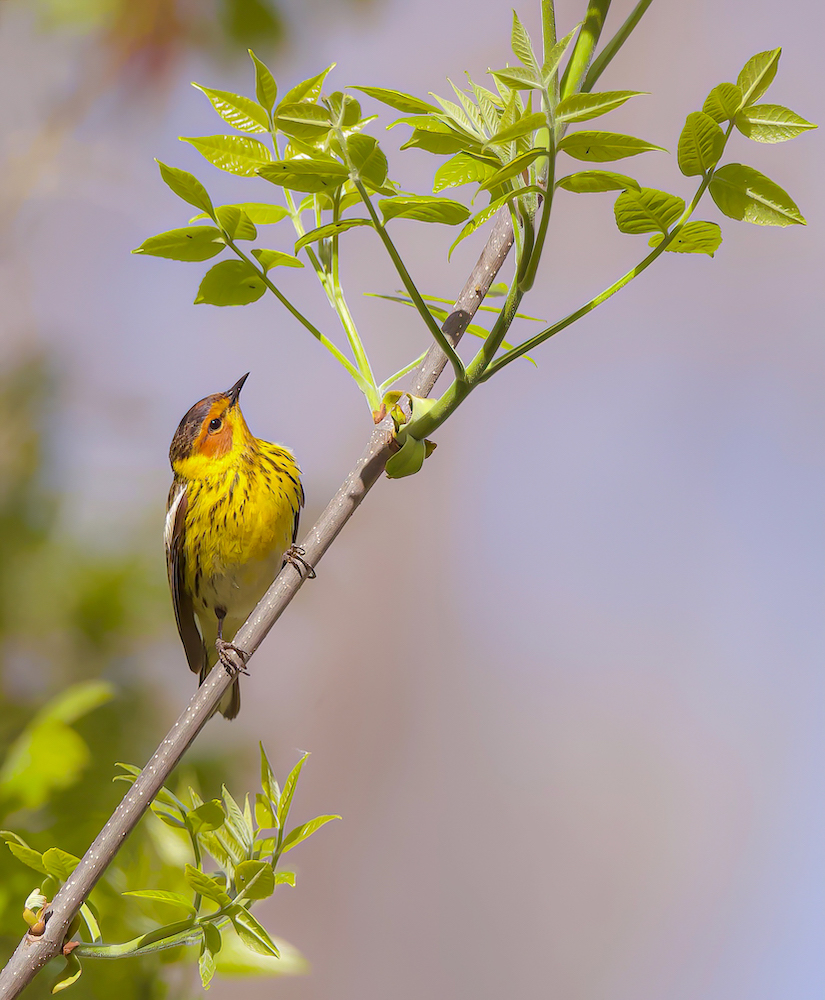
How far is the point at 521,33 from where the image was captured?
0.18 meters

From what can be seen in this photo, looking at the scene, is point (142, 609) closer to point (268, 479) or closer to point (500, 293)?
point (268, 479)

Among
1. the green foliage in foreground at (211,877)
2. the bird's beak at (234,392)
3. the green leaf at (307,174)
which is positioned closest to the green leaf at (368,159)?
the green leaf at (307,174)

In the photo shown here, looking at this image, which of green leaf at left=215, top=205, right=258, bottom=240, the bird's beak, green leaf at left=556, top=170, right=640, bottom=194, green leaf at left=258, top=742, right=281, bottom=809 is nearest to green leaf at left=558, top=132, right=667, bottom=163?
green leaf at left=556, top=170, right=640, bottom=194

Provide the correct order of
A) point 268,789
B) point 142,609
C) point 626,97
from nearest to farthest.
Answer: point 626,97, point 268,789, point 142,609

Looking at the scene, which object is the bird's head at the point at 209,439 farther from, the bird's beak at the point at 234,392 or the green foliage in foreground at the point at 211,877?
the green foliage in foreground at the point at 211,877

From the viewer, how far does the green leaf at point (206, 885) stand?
25cm

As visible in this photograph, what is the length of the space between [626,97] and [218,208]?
0.41 ft

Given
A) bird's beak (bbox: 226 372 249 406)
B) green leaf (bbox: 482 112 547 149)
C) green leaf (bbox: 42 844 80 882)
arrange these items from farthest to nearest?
bird's beak (bbox: 226 372 249 406) → green leaf (bbox: 42 844 80 882) → green leaf (bbox: 482 112 547 149)

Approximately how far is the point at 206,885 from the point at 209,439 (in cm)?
49

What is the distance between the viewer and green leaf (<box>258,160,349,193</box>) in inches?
8.2

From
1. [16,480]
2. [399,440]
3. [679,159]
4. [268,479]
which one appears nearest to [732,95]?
[679,159]

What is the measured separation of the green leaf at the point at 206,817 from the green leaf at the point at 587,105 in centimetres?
23

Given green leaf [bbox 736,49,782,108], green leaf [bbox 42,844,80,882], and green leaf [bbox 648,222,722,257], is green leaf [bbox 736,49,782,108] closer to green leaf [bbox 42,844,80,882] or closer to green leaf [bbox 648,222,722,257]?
green leaf [bbox 648,222,722,257]

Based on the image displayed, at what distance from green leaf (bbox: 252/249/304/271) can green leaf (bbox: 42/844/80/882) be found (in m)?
0.21
